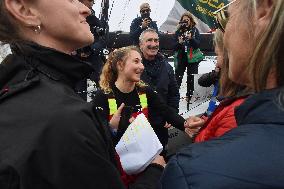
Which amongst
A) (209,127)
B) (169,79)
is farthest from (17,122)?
(169,79)

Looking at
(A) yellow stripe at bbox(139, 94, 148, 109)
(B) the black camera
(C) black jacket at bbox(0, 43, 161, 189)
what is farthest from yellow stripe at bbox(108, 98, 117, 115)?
(B) the black camera

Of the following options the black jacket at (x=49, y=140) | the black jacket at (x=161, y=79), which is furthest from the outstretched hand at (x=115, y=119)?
the black jacket at (x=49, y=140)

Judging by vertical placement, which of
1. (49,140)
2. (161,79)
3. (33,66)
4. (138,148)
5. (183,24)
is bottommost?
(138,148)

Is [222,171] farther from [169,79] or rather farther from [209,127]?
[169,79]

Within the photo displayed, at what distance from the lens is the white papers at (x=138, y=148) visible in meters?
1.88

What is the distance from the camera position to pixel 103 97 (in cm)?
309

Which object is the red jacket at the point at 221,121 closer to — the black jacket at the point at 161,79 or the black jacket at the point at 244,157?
the black jacket at the point at 244,157

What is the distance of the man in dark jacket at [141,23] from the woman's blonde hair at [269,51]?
20.4 feet

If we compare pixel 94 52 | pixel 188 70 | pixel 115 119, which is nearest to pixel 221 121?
pixel 115 119

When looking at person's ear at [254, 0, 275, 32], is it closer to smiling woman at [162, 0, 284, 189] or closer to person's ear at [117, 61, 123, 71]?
smiling woman at [162, 0, 284, 189]

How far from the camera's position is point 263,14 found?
87 centimetres

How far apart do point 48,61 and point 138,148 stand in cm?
92

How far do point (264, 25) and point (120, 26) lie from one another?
11162 mm

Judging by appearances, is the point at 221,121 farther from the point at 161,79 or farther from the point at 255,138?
the point at 161,79
